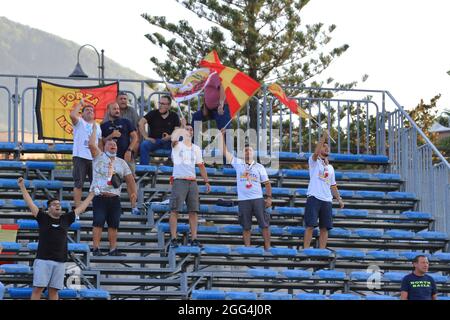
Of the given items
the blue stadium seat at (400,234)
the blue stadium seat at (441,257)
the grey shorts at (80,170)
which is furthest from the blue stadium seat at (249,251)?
the blue stadium seat at (441,257)

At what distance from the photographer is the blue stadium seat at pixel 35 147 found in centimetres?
1773

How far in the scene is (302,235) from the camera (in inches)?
655

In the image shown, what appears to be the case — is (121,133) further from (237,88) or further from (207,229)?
(237,88)

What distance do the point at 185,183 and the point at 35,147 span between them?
3.23 m

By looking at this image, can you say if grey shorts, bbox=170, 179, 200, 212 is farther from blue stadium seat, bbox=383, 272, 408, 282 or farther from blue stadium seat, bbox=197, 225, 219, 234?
blue stadium seat, bbox=383, 272, 408, 282

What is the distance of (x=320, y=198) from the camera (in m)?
16.3

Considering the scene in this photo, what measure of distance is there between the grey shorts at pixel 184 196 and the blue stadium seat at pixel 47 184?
1914mm

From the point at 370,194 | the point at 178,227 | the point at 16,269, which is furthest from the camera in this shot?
the point at 370,194

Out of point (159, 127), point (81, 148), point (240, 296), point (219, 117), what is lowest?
point (240, 296)

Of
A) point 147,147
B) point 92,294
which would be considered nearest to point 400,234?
point 147,147

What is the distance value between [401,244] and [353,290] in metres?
1.84

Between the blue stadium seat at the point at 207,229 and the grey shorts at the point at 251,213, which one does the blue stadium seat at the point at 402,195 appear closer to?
the grey shorts at the point at 251,213

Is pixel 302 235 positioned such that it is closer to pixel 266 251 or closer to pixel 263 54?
pixel 266 251
